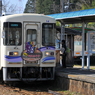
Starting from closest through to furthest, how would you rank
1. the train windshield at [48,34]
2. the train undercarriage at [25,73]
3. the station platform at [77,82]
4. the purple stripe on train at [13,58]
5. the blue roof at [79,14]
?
1. the station platform at [77,82]
2. the purple stripe on train at [13,58]
3. the train undercarriage at [25,73]
4. the train windshield at [48,34]
5. the blue roof at [79,14]

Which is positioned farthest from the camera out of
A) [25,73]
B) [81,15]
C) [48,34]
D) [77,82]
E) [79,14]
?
[79,14]

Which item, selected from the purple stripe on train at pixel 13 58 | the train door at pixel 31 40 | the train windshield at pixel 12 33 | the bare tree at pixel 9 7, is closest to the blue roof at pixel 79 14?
the train door at pixel 31 40

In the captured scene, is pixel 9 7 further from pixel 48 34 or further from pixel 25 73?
pixel 25 73

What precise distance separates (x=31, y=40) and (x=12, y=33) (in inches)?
31.7

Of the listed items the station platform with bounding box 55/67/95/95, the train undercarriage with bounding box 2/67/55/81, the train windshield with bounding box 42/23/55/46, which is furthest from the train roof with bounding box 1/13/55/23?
the station platform with bounding box 55/67/95/95

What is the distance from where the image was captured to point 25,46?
33.2 feet

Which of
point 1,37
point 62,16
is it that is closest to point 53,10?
point 62,16

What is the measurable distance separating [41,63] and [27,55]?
67cm

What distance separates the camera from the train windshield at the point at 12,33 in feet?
33.2

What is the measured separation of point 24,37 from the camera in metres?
10.2

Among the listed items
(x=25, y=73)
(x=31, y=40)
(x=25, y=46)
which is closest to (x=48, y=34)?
(x=31, y=40)

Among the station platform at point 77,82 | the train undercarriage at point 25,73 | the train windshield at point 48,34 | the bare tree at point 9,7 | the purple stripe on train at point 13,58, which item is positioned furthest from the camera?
the bare tree at point 9,7

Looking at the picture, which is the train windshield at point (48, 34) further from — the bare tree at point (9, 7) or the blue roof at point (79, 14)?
the bare tree at point (9, 7)

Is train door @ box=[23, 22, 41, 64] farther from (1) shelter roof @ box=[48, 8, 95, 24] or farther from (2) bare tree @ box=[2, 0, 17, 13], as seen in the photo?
(2) bare tree @ box=[2, 0, 17, 13]
